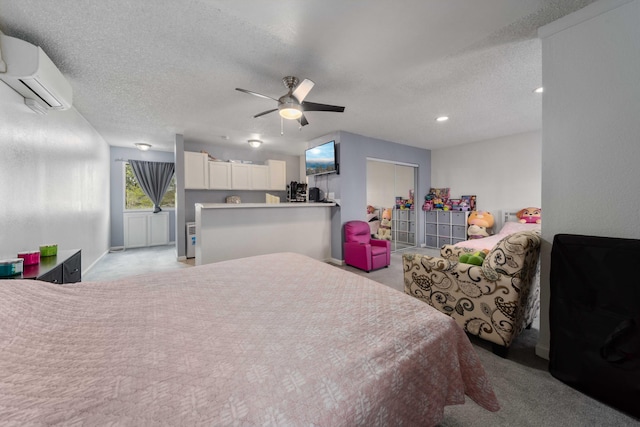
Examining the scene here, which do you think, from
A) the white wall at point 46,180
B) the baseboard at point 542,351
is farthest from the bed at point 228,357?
the white wall at point 46,180

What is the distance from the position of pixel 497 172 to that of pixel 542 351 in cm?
424

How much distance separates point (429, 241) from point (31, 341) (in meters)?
6.43

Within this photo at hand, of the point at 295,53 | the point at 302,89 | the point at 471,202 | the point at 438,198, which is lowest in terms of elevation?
the point at 471,202

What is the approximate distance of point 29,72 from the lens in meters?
1.86

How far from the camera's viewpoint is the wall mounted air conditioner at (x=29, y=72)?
1.84m

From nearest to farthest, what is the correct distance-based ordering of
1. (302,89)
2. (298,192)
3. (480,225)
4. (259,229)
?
1. (302,89)
2. (259,229)
3. (480,225)
4. (298,192)

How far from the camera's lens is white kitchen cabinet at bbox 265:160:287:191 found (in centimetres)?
614

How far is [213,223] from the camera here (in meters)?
3.36

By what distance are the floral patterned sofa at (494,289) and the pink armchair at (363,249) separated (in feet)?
5.88

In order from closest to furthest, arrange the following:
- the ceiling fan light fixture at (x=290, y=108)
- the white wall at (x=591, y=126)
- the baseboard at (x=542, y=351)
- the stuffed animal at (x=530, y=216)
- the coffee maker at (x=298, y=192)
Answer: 1. the white wall at (x=591, y=126)
2. the baseboard at (x=542, y=351)
3. the ceiling fan light fixture at (x=290, y=108)
4. the stuffed animal at (x=530, y=216)
5. the coffee maker at (x=298, y=192)

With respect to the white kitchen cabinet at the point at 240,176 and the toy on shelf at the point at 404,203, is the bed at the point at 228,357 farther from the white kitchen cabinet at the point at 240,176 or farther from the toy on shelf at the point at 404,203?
the toy on shelf at the point at 404,203

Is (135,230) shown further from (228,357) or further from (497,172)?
(497,172)

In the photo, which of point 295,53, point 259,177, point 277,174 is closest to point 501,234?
point 295,53

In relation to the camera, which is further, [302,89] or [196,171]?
[196,171]
